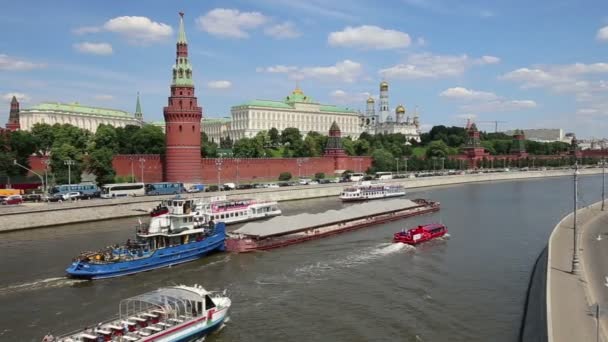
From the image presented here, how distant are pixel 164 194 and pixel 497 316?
137ft

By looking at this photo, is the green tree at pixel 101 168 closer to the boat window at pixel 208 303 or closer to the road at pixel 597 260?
the boat window at pixel 208 303

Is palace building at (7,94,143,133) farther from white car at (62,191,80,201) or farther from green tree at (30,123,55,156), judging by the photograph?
white car at (62,191,80,201)

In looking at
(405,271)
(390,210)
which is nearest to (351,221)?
(390,210)

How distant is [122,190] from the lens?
5625cm

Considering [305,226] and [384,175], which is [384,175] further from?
[305,226]

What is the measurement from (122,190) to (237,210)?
15517mm

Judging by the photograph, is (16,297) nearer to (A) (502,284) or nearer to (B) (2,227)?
(B) (2,227)

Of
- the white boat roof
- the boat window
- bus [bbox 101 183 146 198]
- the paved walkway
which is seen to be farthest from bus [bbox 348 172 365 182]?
the boat window

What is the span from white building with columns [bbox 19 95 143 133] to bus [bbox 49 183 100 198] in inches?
2980

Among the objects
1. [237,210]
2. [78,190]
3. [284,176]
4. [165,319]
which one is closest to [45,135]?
[78,190]

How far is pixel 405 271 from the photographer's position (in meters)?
28.9

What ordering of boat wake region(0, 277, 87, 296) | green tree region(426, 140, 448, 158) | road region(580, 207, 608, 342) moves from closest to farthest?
road region(580, 207, 608, 342) → boat wake region(0, 277, 87, 296) → green tree region(426, 140, 448, 158)

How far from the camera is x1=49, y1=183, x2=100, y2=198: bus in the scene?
53.3 meters

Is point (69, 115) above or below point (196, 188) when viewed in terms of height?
above
